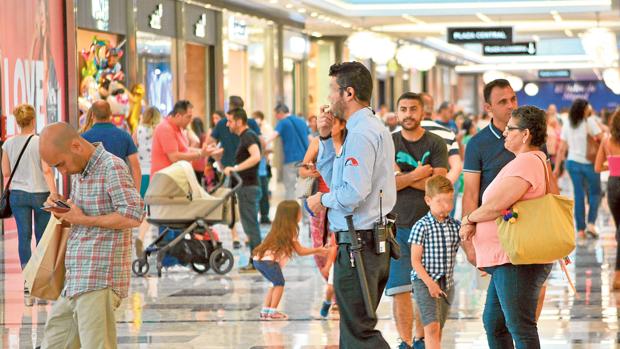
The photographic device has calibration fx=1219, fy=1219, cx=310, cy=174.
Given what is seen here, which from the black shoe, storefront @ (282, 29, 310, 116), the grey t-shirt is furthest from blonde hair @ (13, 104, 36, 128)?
storefront @ (282, 29, 310, 116)

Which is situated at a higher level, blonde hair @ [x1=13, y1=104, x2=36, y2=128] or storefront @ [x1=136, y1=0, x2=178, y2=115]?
storefront @ [x1=136, y1=0, x2=178, y2=115]

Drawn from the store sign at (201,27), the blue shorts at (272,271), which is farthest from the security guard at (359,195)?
the store sign at (201,27)

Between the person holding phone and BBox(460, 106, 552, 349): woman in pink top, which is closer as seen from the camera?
BBox(460, 106, 552, 349): woman in pink top

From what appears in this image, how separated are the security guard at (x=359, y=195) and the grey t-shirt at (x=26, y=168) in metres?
5.41

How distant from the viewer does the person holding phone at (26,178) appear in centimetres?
1038

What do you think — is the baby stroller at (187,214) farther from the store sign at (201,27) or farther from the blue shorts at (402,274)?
the store sign at (201,27)

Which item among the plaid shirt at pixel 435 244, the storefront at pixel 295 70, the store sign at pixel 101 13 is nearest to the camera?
the plaid shirt at pixel 435 244

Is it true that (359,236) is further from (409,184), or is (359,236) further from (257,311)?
(257,311)

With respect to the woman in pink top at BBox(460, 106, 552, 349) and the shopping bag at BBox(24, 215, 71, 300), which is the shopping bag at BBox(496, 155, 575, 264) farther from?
the shopping bag at BBox(24, 215, 71, 300)

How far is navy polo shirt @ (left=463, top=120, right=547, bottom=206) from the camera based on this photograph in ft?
21.9

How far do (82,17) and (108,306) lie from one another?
40.8 ft

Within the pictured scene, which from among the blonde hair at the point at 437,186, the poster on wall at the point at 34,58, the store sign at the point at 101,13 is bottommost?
the blonde hair at the point at 437,186

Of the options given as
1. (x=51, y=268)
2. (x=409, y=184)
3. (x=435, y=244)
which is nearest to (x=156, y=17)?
(x=409, y=184)

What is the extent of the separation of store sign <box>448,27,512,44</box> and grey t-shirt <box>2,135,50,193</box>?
16627mm
